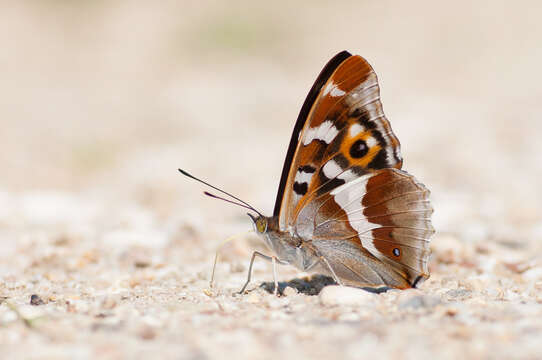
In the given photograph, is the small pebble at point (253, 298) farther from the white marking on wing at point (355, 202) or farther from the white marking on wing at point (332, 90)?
the white marking on wing at point (332, 90)

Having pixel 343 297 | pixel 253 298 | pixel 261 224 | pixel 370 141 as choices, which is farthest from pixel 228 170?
pixel 343 297

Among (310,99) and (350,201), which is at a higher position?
(310,99)

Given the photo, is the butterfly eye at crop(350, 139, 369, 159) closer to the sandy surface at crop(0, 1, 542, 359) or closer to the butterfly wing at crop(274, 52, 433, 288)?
the butterfly wing at crop(274, 52, 433, 288)

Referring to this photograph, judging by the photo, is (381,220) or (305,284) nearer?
(381,220)

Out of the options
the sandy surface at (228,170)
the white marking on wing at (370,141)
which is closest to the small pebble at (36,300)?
the sandy surface at (228,170)

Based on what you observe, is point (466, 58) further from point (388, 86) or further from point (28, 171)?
point (28, 171)

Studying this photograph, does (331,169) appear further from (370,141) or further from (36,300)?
(36,300)
